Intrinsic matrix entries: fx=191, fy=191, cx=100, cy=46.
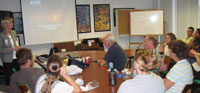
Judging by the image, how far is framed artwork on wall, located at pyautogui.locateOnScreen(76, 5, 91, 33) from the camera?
6.23 meters

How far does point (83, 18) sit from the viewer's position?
20.8 ft

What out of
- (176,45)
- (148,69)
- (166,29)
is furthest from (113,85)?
(166,29)

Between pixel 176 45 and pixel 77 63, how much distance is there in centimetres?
160

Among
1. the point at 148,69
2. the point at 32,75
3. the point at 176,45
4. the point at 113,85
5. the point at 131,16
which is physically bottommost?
the point at 113,85

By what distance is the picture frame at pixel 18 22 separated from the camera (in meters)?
5.47

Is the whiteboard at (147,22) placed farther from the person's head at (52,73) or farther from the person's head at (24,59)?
the person's head at (52,73)

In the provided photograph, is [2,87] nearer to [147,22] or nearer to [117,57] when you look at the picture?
[117,57]

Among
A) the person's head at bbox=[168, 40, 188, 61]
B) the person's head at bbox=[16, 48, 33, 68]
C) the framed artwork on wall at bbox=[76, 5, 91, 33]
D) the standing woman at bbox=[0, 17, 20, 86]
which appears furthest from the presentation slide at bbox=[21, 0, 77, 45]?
the person's head at bbox=[168, 40, 188, 61]

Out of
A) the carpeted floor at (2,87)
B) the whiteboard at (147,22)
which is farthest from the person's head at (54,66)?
the whiteboard at (147,22)

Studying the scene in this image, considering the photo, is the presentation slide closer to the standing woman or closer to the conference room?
the conference room

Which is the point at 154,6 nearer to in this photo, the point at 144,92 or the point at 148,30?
the point at 148,30

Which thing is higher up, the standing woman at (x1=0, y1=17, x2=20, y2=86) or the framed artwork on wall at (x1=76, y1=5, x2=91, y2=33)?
the framed artwork on wall at (x1=76, y1=5, x2=91, y2=33)

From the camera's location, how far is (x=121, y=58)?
3.29 m

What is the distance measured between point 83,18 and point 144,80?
16.5ft
